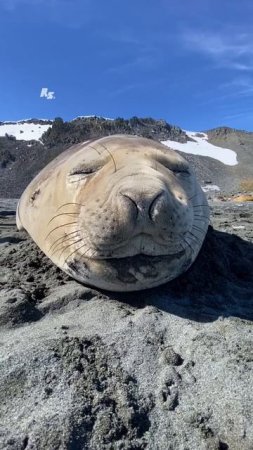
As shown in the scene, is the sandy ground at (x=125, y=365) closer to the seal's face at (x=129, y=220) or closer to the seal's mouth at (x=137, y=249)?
the seal's face at (x=129, y=220)

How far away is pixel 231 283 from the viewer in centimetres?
357

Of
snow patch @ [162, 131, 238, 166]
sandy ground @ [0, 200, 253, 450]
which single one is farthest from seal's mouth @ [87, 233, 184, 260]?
snow patch @ [162, 131, 238, 166]

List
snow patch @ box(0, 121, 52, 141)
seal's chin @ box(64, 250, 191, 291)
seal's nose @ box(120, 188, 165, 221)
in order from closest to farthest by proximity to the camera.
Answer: seal's nose @ box(120, 188, 165, 221) < seal's chin @ box(64, 250, 191, 291) < snow patch @ box(0, 121, 52, 141)

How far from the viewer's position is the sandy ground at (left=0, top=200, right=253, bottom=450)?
1.91m

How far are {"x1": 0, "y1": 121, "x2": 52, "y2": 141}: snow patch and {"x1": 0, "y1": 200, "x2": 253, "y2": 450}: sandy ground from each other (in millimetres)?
28435

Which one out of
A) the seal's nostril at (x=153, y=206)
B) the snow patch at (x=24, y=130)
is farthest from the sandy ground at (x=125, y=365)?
the snow patch at (x=24, y=130)

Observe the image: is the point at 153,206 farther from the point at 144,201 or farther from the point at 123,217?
the point at 123,217

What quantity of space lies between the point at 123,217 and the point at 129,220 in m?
0.04

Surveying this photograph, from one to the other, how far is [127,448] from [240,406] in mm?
487

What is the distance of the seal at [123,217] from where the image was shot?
2.82 metres

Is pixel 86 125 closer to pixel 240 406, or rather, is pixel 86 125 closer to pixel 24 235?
pixel 24 235

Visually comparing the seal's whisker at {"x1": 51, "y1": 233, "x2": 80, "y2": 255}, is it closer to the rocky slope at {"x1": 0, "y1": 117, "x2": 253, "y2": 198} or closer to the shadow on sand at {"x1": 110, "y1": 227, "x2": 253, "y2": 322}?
the shadow on sand at {"x1": 110, "y1": 227, "x2": 253, "y2": 322}

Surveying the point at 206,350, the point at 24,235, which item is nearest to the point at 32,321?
the point at 206,350

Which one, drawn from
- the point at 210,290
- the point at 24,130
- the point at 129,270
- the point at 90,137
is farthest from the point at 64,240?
the point at 24,130
